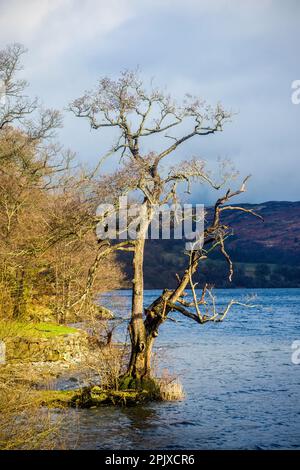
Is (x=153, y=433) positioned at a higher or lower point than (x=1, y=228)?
lower

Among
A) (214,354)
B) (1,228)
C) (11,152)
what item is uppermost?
(11,152)

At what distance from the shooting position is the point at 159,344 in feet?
167

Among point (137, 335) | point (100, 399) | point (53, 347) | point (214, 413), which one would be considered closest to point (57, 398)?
point (100, 399)

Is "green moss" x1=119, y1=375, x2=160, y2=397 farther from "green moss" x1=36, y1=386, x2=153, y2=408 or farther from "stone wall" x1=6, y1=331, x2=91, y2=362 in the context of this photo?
"stone wall" x1=6, y1=331, x2=91, y2=362

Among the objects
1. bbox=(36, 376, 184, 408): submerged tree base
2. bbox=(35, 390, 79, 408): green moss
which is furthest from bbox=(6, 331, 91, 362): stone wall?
bbox=(36, 376, 184, 408): submerged tree base

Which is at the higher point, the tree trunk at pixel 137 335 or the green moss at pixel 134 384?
the tree trunk at pixel 137 335

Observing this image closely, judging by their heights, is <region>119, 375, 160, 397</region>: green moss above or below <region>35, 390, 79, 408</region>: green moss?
above

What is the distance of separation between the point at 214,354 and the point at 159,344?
6516mm

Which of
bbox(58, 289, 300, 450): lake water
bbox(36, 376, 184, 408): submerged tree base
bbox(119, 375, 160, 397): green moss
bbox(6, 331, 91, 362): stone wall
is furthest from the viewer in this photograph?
bbox(6, 331, 91, 362): stone wall

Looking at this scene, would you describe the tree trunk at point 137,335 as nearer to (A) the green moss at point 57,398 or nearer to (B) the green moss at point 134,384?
(B) the green moss at point 134,384

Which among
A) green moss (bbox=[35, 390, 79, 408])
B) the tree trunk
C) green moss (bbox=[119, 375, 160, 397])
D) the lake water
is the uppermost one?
the tree trunk

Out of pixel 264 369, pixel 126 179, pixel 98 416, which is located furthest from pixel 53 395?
pixel 264 369

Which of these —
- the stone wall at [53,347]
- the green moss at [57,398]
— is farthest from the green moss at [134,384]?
the stone wall at [53,347]

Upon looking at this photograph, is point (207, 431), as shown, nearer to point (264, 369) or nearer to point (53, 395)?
point (53, 395)
